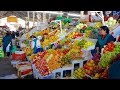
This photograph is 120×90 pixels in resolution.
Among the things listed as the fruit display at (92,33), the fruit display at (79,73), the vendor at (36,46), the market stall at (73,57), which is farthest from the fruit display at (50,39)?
the fruit display at (79,73)

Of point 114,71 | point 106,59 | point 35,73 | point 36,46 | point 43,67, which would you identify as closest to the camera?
point 114,71

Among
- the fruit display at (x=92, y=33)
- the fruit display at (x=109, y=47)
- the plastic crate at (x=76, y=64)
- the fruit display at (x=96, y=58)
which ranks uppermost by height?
the fruit display at (x=92, y=33)

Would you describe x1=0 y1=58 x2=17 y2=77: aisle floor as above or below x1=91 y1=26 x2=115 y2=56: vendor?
below

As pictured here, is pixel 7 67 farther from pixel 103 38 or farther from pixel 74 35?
pixel 103 38

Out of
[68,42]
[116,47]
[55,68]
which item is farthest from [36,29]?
[116,47]

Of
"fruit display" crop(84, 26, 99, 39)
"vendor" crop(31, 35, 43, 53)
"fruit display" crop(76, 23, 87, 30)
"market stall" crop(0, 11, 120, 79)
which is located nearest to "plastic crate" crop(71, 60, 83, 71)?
"market stall" crop(0, 11, 120, 79)

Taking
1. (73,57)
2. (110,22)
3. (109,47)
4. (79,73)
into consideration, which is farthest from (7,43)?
(109,47)

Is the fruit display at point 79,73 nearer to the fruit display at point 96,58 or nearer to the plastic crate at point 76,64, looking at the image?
the plastic crate at point 76,64

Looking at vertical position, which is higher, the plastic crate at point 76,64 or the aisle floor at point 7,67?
the plastic crate at point 76,64

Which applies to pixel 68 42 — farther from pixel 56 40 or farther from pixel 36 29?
pixel 36 29

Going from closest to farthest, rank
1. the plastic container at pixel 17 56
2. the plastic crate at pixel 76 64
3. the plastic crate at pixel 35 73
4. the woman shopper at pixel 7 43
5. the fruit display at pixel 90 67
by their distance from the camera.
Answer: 1. the fruit display at pixel 90 67
2. the plastic crate at pixel 76 64
3. the plastic crate at pixel 35 73
4. the plastic container at pixel 17 56
5. the woman shopper at pixel 7 43

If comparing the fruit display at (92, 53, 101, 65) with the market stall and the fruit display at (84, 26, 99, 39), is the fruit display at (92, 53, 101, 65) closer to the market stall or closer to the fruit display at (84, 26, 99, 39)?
the market stall

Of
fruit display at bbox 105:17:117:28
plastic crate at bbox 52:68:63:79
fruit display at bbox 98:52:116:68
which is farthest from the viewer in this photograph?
fruit display at bbox 105:17:117:28
